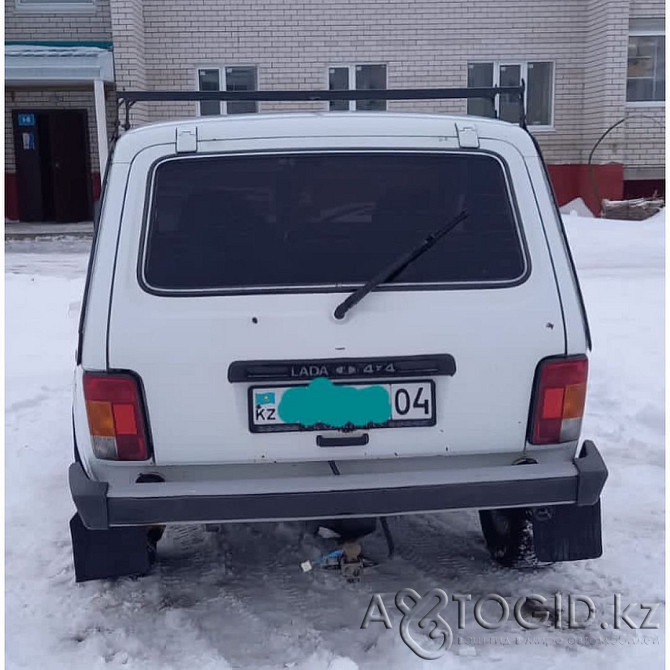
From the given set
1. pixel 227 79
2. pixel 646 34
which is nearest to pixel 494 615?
pixel 227 79

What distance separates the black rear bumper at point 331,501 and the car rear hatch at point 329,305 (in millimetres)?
151

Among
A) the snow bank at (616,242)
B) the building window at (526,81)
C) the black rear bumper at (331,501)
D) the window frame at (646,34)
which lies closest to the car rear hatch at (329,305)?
the black rear bumper at (331,501)

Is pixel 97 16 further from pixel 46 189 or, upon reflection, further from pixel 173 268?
pixel 173 268

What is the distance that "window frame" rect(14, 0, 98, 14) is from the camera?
15.9 m

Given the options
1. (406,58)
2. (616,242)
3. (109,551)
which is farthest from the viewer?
(406,58)

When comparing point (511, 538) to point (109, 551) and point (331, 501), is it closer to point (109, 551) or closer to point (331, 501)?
point (331, 501)

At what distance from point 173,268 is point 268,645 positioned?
1345 millimetres

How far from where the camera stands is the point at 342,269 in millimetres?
2766

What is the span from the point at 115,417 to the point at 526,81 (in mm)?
15680

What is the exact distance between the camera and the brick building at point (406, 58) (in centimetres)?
1578

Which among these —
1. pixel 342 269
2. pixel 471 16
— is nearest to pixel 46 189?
pixel 471 16

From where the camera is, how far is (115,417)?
2.69 meters

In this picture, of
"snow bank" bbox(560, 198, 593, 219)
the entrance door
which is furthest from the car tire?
the entrance door

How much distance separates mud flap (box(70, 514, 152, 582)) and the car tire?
4.67ft
